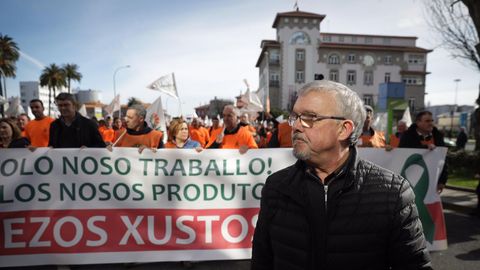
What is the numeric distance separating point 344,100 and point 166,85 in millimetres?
5641

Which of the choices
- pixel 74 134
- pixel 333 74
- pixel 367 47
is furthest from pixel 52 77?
pixel 74 134

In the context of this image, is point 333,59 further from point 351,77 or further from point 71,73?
point 71,73

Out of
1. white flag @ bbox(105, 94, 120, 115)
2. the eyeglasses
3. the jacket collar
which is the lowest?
the jacket collar

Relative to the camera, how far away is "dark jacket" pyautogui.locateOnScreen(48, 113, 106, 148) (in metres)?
3.99

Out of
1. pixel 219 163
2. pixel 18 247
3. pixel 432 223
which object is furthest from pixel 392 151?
pixel 18 247

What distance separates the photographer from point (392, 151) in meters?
3.86

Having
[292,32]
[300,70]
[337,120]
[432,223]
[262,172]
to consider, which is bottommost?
[432,223]

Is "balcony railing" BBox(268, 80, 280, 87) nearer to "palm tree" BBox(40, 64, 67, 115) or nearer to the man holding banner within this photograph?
"palm tree" BBox(40, 64, 67, 115)

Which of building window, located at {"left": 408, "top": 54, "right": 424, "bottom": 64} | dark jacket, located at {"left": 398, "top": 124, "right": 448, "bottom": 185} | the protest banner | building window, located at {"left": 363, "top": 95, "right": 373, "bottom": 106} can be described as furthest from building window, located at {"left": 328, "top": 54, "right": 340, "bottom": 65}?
the protest banner

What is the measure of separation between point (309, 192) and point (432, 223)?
3411 millimetres

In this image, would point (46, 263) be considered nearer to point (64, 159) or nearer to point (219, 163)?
point (64, 159)

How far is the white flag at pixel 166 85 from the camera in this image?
6.50m

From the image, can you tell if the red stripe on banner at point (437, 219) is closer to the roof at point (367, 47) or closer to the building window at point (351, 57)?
the roof at point (367, 47)

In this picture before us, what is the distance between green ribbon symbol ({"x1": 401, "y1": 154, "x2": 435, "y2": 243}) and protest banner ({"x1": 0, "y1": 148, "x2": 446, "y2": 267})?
8 centimetres
